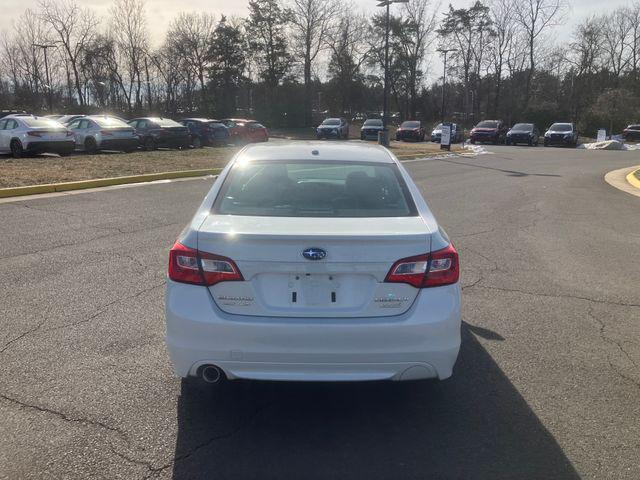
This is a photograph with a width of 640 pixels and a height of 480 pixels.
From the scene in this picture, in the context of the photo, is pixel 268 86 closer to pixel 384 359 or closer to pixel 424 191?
pixel 424 191

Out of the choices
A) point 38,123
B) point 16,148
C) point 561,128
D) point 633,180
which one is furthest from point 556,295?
point 561,128

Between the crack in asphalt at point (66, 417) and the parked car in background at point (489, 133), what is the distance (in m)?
40.8

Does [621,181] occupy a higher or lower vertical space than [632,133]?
higher

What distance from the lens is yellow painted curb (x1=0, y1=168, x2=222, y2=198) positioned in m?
11.5

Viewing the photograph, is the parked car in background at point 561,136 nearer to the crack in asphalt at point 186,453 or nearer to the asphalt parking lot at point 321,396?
the asphalt parking lot at point 321,396

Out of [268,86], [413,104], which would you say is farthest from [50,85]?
[413,104]

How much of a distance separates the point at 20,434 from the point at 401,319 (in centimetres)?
217

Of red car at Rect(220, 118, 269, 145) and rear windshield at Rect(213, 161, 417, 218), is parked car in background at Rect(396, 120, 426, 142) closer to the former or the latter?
red car at Rect(220, 118, 269, 145)

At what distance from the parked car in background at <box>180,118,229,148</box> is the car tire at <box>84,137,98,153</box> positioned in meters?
6.19

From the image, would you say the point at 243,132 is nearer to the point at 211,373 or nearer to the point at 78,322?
the point at 78,322

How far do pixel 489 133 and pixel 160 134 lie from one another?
2569 cm

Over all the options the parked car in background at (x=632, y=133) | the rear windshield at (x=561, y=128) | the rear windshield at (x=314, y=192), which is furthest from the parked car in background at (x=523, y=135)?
the rear windshield at (x=314, y=192)

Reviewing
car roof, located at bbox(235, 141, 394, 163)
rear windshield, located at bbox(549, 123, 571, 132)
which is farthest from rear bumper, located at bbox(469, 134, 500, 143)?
car roof, located at bbox(235, 141, 394, 163)

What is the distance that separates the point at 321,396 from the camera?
11.9 ft
